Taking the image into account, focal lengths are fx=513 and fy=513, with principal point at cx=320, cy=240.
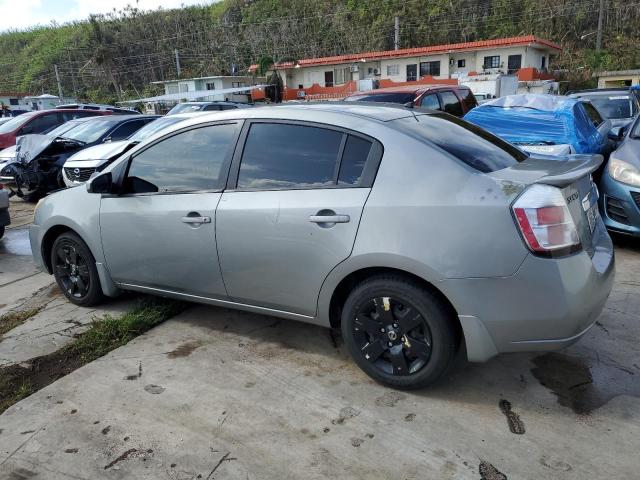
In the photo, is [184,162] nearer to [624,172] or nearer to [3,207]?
[624,172]

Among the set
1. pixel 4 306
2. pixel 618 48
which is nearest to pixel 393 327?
pixel 4 306

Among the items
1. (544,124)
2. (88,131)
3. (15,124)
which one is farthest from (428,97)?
(15,124)

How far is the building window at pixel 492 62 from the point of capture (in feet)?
124

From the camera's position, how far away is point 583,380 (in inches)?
121

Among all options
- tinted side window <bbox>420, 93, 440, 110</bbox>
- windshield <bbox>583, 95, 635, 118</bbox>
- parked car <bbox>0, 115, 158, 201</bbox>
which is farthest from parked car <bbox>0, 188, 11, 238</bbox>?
windshield <bbox>583, 95, 635, 118</bbox>

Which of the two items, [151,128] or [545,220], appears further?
[151,128]

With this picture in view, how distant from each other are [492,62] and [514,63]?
1538mm

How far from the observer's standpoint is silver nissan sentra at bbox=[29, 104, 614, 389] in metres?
2.56

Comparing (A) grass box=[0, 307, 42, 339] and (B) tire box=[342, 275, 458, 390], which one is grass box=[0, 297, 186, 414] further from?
(B) tire box=[342, 275, 458, 390]

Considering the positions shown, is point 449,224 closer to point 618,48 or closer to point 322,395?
point 322,395

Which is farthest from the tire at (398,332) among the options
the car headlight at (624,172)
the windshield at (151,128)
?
the windshield at (151,128)

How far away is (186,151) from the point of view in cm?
363

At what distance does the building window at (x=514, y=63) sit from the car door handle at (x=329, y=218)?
127ft

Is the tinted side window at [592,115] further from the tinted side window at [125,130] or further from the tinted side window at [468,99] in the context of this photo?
the tinted side window at [125,130]
